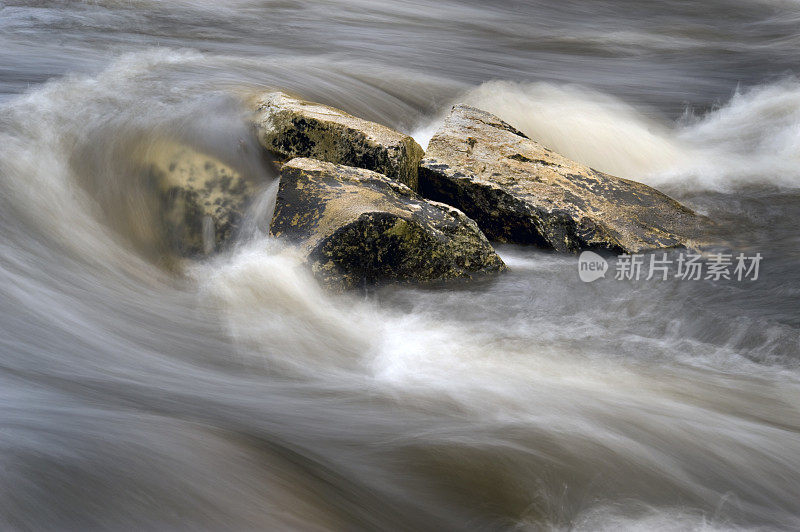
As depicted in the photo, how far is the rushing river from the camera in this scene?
209 centimetres

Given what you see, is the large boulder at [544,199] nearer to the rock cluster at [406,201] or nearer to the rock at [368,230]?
the rock cluster at [406,201]

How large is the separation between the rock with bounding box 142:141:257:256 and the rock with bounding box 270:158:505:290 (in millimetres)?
464

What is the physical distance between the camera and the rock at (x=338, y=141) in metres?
4.67

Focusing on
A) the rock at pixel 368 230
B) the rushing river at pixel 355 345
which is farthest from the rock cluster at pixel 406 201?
the rushing river at pixel 355 345

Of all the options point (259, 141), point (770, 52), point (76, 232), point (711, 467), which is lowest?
point (711, 467)

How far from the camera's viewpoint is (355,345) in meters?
3.49

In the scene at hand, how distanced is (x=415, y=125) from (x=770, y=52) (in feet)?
18.8

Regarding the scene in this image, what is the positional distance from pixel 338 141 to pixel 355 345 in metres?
1.73

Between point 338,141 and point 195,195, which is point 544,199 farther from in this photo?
point 195,195

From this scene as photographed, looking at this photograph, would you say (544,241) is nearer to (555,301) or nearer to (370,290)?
(555,301)

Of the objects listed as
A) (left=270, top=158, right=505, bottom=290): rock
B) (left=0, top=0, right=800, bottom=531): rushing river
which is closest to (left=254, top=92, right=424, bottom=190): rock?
(left=0, top=0, right=800, bottom=531): rushing river

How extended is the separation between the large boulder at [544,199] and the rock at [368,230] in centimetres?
48

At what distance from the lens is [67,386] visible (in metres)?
2.46

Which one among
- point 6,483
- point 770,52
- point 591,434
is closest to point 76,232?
point 6,483
